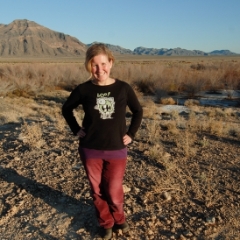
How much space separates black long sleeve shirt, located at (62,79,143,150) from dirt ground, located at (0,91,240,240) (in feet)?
3.33

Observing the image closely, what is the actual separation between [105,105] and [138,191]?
5.89 ft

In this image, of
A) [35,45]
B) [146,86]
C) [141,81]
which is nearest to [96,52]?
[146,86]

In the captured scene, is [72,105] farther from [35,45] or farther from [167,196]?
[35,45]

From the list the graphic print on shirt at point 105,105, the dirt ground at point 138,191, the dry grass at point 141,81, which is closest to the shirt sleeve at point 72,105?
the graphic print on shirt at point 105,105

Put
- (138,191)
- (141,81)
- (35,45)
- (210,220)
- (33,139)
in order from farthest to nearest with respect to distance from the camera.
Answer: (35,45)
(141,81)
(33,139)
(138,191)
(210,220)

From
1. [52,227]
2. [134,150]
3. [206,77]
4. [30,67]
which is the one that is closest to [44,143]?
[134,150]

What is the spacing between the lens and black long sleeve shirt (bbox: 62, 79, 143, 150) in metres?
2.81

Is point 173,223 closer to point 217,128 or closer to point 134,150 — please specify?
point 134,150

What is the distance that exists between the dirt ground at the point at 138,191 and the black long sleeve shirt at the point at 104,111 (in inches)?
40.0

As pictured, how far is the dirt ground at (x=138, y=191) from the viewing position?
11.2 ft

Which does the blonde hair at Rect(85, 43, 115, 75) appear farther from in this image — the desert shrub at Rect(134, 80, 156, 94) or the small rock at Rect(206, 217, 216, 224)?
the desert shrub at Rect(134, 80, 156, 94)

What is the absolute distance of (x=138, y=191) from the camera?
13.9ft

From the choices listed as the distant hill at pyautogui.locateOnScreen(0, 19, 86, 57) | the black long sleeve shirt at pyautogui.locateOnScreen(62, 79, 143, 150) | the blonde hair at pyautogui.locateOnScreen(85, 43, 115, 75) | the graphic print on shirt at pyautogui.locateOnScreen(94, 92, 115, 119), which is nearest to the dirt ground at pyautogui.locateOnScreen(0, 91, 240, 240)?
the black long sleeve shirt at pyautogui.locateOnScreen(62, 79, 143, 150)

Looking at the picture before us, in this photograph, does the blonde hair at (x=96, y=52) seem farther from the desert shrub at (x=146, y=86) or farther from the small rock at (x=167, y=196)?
the desert shrub at (x=146, y=86)
